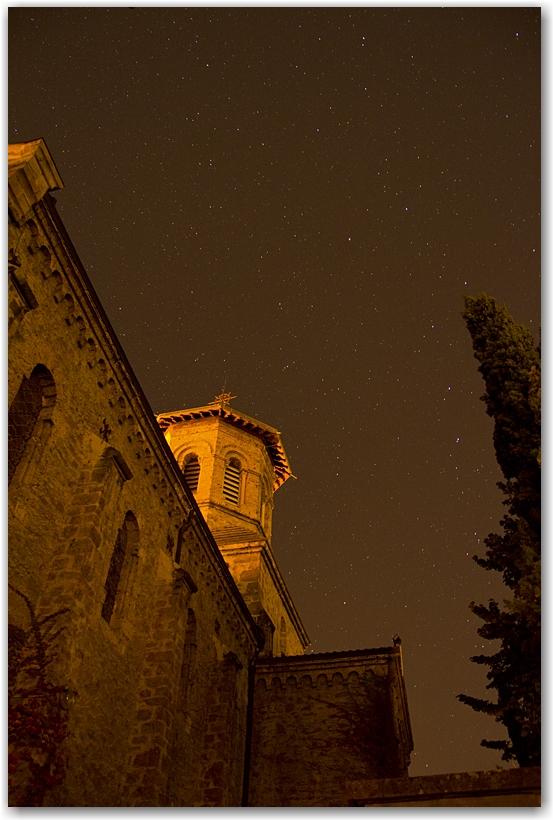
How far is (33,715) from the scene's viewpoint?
912 cm

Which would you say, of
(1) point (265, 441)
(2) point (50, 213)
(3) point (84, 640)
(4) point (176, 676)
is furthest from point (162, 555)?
(1) point (265, 441)

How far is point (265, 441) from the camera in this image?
33.1 m

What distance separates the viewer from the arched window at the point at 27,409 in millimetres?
10656

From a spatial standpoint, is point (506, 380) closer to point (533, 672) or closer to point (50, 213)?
point (533, 672)

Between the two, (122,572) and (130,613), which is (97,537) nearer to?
(122,572)

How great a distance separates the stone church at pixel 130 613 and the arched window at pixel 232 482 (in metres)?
6.60

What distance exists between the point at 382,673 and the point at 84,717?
477 inches

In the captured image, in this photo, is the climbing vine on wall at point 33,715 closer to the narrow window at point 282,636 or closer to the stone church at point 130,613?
the stone church at point 130,613

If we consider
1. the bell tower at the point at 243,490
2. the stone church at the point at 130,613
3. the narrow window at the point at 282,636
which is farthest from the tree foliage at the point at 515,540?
the narrow window at the point at 282,636

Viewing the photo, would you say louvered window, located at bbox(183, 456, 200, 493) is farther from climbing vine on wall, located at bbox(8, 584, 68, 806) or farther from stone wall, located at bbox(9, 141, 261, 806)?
climbing vine on wall, located at bbox(8, 584, 68, 806)

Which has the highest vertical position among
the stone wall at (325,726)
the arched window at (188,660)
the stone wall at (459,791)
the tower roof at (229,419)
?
the tower roof at (229,419)

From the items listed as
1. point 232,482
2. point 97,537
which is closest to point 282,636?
point 232,482

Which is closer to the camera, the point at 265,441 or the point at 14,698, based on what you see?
the point at 14,698

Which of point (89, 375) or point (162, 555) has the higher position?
point (89, 375)
